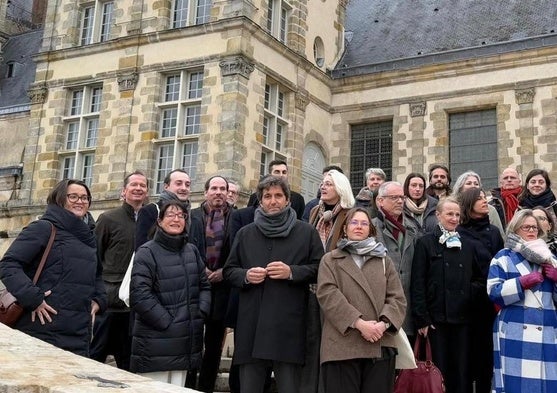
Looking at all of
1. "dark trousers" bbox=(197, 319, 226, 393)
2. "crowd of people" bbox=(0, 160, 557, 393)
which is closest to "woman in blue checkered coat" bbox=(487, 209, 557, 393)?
"crowd of people" bbox=(0, 160, 557, 393)

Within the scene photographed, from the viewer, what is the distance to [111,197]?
14727mm

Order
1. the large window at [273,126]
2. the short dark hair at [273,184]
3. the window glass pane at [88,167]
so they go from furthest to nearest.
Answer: the window glass pane at [88,167] < the large window at [273,126] < the short dark hair at [273,184]

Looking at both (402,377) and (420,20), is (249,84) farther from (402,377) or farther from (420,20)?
(402,377)

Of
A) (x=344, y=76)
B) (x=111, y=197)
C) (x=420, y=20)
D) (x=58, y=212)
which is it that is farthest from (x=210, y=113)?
(x=58, y=212)

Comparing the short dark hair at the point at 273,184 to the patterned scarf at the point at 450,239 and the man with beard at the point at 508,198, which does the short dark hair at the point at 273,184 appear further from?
the man with beard at the point at 508,198

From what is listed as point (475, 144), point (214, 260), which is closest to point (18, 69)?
point (475, 144)

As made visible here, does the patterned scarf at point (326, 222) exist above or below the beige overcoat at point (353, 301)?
above

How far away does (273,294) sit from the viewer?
4.43 m

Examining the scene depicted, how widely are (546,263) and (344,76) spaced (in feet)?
42.9

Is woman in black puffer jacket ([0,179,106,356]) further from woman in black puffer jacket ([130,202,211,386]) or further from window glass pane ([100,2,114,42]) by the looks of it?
window glass pane ([100,2,114,42])

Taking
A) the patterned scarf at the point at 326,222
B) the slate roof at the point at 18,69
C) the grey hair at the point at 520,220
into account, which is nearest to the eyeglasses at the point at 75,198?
the patterned scarf at the point at 326,222

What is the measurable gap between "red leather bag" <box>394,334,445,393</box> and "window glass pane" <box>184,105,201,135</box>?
34.7 ft

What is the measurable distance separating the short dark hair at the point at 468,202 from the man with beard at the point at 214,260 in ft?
6.41

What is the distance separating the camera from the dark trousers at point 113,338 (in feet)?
18.5
